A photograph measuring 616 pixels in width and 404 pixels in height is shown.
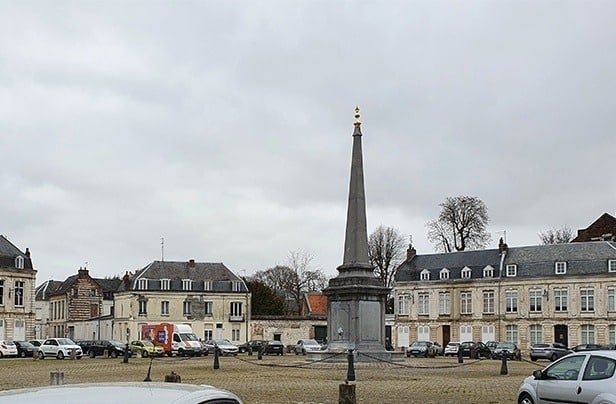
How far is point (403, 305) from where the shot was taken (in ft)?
270

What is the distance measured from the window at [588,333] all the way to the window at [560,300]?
218 cm

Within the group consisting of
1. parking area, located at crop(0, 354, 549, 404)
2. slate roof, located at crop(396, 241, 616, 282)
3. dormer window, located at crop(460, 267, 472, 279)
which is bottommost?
parking area, located at crop(0, 354, 549, 404)

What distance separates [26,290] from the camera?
69750mm

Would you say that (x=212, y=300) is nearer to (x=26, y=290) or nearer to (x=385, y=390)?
(x=26, y=290)

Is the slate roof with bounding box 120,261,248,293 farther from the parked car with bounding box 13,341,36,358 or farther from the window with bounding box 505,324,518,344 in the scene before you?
the window with bounding box 505,324,518,344

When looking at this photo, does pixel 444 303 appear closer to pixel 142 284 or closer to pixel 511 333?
pixel 511 333

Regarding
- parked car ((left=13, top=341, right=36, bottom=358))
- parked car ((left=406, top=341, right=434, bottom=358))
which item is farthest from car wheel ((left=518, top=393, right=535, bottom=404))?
parked car ((left=13, top=341, right=36, bottom=358))

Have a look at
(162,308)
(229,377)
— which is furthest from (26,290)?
(229,377)

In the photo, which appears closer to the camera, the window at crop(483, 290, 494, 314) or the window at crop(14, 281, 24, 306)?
the window at crop(14, 281, 24, 306)

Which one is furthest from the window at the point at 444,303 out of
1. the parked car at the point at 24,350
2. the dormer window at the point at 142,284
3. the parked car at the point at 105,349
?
the parked car at the point at 24,350

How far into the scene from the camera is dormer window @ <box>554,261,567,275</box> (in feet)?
236

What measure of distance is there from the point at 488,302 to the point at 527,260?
4847mm

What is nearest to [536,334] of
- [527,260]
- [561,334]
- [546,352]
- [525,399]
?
[561,334]

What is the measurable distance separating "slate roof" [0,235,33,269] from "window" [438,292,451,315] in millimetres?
34071
